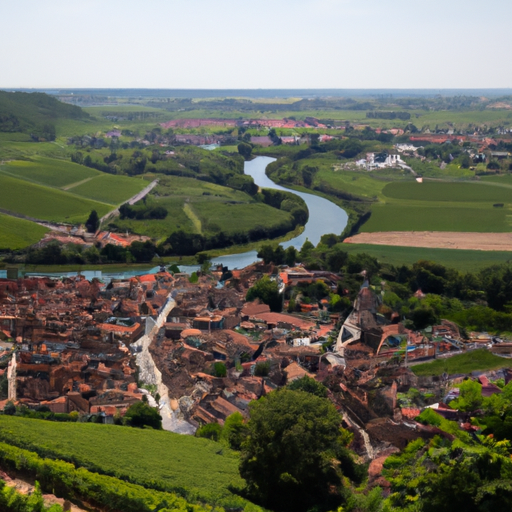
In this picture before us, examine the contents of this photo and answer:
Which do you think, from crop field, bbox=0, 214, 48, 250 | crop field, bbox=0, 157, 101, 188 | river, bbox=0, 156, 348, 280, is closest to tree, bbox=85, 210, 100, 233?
crop field, bbox=0, 214, 48, 250

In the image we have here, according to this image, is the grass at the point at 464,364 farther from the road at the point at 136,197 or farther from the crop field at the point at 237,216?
the road at the point at 136,197

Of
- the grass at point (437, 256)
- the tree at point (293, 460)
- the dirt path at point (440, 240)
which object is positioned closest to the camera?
the tree at point (293, 460)

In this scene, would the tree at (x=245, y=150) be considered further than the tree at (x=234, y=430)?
Yes

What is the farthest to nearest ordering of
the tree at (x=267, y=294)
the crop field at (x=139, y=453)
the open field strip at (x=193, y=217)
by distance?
the open field strip at (x=193, y=217) → the tree at (x=267, y=294) → the crop field at (x=139, y=453)

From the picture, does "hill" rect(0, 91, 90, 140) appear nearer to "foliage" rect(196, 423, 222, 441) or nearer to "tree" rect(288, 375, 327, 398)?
"foliage" rect(196, 423, 222, 441)

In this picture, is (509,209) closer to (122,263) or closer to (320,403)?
(122,263)

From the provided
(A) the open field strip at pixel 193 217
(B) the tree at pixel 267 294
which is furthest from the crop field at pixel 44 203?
(B) the tree at pixel 267 294

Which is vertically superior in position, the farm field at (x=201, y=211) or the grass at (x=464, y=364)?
the grass at (x=464, y=364)

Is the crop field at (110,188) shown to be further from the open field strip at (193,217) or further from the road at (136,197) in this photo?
the open field strip at (193,217)

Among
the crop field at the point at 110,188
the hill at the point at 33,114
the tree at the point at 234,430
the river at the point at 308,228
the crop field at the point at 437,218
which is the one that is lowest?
the river at the point at 308,228
